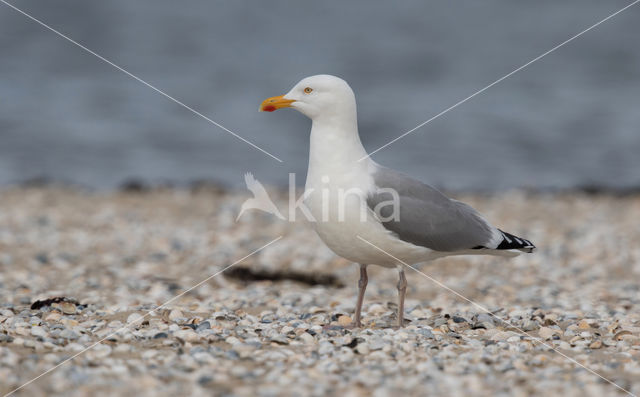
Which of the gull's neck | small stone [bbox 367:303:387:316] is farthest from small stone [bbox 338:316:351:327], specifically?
the gull's neck

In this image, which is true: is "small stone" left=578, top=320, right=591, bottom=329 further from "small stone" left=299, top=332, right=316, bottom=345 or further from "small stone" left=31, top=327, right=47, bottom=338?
"small stone" left=31, top=327, right=47, bottom=338

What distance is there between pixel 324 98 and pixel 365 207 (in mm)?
907

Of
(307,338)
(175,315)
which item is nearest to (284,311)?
(175,315)

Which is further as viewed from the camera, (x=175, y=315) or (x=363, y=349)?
(x=175, y=315)

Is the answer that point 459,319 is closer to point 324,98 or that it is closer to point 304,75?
point 324,98

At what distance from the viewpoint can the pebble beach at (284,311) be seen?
14.5 ft

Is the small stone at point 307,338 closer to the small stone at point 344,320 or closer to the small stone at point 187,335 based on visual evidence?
the small stone at point 344,320

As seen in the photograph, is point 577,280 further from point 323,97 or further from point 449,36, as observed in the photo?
point 449,36

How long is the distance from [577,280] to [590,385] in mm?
4432

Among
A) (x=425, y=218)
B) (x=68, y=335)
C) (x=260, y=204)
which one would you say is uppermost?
(x=260, y=204)

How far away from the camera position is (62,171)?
16.5 metres

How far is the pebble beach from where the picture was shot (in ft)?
14.5

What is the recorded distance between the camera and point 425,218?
5.60 m

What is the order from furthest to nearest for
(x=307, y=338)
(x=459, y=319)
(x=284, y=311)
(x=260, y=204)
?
(x=260, y=204) → (x=284, y=311) → (x=459, y=319) → (x=307, y=338)
